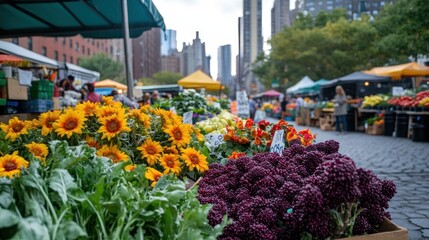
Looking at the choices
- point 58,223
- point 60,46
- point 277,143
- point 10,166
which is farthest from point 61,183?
point 60,46

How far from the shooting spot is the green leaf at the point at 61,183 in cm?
131

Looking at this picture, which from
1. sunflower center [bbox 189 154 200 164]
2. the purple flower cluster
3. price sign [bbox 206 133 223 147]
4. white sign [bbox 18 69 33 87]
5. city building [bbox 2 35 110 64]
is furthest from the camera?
city building [bbox 2 35 110 64]

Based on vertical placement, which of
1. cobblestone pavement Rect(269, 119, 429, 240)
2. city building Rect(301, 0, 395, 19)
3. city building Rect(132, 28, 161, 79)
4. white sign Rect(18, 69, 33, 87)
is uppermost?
city building Rect(301, 0, 395, 19)

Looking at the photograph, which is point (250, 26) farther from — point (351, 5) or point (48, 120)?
point (351, 5)

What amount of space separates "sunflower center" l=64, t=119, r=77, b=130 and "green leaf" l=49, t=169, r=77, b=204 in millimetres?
932

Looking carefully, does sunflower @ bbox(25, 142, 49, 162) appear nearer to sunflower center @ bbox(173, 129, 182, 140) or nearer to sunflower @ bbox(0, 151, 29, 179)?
sunflower @ bbox(0, 151, 29, 179)

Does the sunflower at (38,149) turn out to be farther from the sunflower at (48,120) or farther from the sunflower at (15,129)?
the sunflower at (15,129)

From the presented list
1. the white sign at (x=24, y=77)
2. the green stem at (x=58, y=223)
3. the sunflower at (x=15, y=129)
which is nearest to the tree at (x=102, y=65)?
the white sign at (x=24, y=77)

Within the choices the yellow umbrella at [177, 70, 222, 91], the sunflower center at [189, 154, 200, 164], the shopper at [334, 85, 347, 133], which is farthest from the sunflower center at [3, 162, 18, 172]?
the yellow umbrella at [177, 70, 222, 91]

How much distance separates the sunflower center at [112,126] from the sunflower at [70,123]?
15 cm

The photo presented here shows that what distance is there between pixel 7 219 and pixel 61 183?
0.33 m

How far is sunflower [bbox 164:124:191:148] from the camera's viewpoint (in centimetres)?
265

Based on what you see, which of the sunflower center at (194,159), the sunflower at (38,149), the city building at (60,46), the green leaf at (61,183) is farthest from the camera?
the city building at (60,46)

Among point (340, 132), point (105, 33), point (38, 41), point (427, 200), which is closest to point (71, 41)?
point (38, 41)
